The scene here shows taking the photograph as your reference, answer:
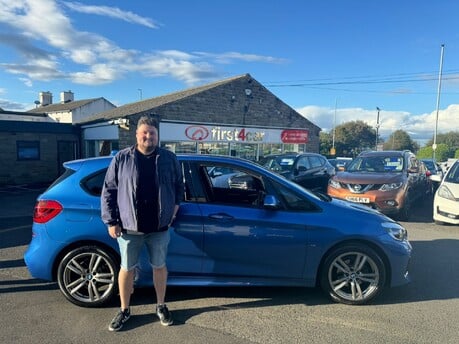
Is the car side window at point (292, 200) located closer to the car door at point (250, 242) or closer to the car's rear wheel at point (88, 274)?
the car door at point (250, 242)

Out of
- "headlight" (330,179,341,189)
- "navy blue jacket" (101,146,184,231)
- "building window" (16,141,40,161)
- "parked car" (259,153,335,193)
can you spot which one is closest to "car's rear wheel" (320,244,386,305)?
"navy blue jacket" (101,146,184,231)

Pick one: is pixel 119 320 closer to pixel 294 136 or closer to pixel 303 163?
pixel 303 163

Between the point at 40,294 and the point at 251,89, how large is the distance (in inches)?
805

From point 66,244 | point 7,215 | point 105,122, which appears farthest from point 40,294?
point 105,122

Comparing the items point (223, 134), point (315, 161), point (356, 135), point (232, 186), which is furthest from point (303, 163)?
point (356, 135)

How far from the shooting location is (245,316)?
3.54m

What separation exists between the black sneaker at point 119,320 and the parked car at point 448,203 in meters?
7.13

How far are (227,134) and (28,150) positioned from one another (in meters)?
10.7

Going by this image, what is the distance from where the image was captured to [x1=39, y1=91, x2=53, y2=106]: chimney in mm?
42938

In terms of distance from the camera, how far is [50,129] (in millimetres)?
19297

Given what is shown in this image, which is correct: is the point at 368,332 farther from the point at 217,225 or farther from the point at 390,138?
the point at 390,138

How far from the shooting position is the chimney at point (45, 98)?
4294 centimetres

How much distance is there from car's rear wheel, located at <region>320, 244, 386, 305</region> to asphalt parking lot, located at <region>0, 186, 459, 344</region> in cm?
13

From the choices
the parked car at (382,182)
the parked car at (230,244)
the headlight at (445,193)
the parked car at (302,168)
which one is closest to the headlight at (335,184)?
the parked car at (382,182)
